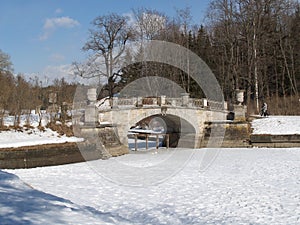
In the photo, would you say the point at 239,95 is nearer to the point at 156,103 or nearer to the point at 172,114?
the point at 172,114

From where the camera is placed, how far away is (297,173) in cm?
1240

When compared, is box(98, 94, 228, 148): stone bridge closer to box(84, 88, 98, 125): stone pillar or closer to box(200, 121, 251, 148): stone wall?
box(84, 88, 98, 125): stone pillar

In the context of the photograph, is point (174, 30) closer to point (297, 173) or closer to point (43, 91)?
point (43, 91)

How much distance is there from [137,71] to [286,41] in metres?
15.0

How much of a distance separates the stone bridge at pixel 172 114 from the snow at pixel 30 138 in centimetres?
237

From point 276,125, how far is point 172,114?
688 cm

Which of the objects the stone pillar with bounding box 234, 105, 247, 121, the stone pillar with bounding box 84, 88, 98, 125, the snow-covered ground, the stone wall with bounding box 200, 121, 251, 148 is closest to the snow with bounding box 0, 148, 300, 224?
the snow-covered ground

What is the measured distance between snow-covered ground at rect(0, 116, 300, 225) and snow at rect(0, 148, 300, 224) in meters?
0.01

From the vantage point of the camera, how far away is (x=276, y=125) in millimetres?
21891

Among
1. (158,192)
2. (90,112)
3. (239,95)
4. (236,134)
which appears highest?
(239,95)

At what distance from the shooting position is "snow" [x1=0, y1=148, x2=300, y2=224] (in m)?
5.70

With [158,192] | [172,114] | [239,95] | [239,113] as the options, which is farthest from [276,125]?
[158,192]

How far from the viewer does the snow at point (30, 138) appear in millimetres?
15806

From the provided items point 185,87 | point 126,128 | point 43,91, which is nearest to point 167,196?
point 126,128
